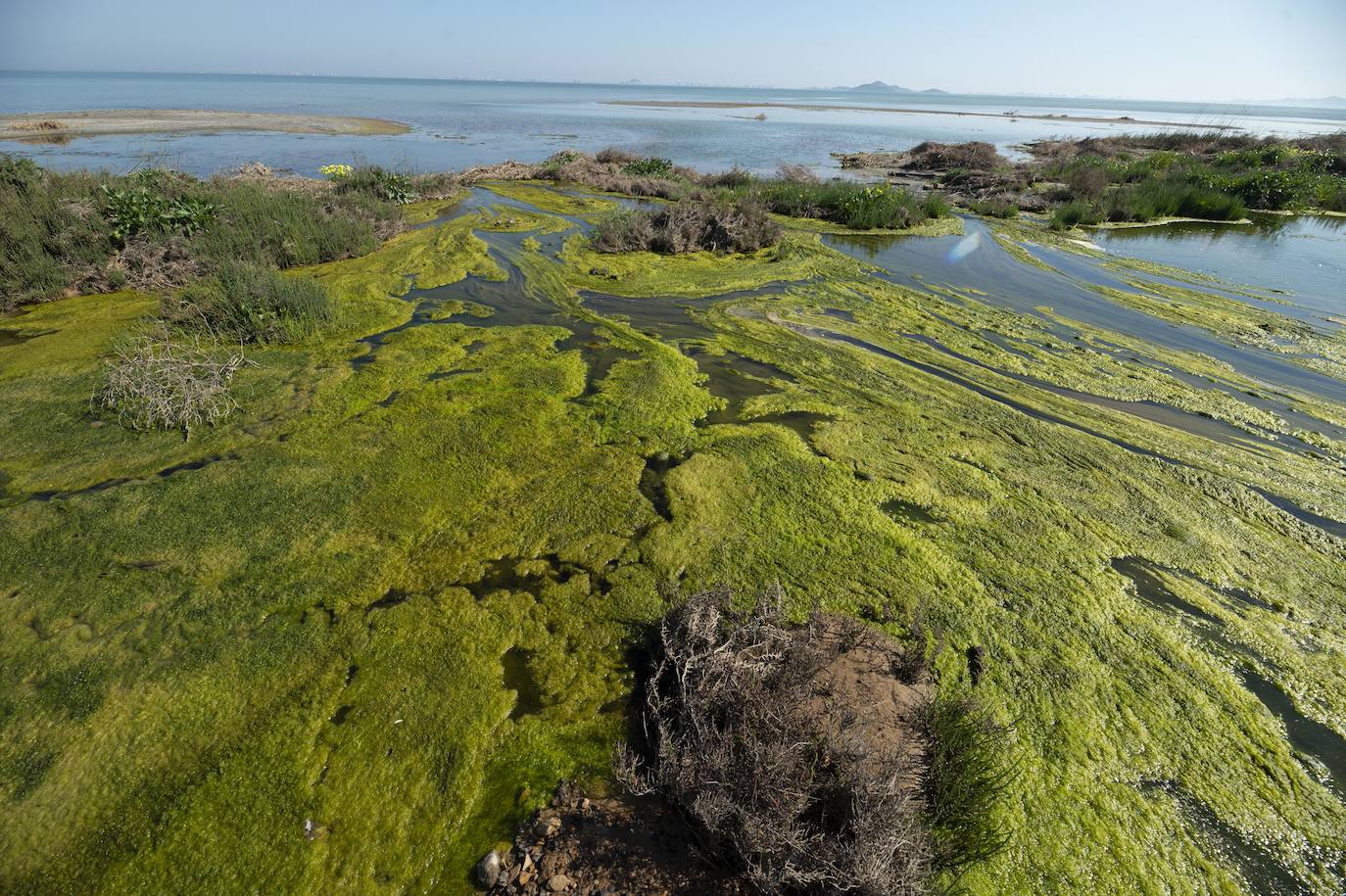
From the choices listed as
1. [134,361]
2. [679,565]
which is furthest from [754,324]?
[134,361]

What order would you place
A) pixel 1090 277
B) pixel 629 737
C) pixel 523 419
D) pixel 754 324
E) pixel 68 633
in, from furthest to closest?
A: pixel 1090 277 < pixel 754 324 < pixel 523 419 < pixel 68 633 < pixel 629 737

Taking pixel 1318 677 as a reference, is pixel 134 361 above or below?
above

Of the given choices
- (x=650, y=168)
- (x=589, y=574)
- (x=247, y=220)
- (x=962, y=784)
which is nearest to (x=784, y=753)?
(x=962, y=784)

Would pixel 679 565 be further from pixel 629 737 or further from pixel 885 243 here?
pixel 885 243

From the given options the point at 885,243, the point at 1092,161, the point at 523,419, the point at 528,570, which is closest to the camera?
the point at 528,570

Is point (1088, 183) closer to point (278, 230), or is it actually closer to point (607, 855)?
point (278, 230)

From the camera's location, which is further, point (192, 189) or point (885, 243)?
point (885, 243)

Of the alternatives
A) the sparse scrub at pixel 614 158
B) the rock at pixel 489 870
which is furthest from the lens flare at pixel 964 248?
the sparse scrub at pixel 614 158
